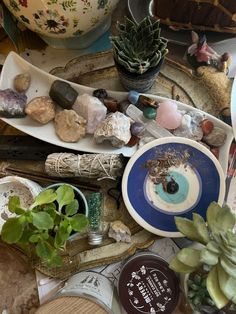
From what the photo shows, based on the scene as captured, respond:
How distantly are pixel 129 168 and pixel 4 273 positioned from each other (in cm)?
26

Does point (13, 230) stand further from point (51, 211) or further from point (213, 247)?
point (213, 247)

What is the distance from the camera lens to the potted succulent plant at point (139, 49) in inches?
28.6

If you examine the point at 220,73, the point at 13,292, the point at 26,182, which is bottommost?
the point at 13,292

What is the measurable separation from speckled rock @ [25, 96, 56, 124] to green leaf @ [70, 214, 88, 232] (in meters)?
0.21

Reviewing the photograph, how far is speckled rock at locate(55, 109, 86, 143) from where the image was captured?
767 millimetres

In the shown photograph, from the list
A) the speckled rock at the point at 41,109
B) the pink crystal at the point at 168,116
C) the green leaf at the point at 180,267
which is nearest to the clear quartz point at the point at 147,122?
the pink crystal at the point at 168,116

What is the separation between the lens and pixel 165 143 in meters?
0.74

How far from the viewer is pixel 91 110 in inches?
30.1

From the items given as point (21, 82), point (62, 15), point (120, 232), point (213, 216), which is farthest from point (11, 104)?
point (213, 216)

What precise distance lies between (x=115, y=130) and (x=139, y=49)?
13 cm

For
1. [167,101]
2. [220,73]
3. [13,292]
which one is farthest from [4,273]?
[220,73]

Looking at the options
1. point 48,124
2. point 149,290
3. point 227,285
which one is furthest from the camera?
point 48,124

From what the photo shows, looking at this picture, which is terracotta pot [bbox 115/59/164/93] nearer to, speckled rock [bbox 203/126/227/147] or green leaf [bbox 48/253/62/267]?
speckled rock [bbox 203/126/227/147]

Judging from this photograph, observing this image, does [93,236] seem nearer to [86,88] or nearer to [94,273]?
[94,273]
